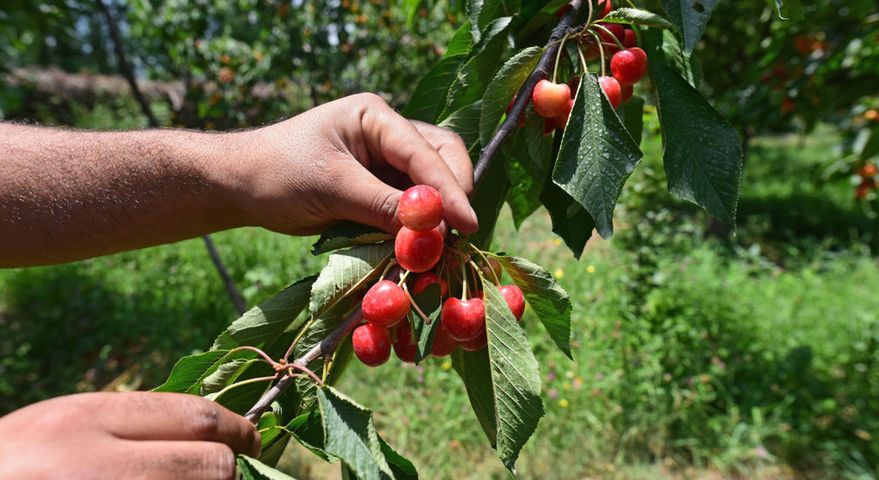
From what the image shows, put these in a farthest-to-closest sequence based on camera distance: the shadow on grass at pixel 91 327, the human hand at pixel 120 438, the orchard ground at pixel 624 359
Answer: the shadow on grass at pixel 91 327 → the orchard ground at pixel 624 359 → the human hand at pixel 120 438

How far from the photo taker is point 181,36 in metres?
4.58

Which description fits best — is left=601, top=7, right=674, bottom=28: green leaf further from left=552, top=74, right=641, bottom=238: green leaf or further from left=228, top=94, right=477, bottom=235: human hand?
left=228, top=94, right=477, bottom=235: human hand

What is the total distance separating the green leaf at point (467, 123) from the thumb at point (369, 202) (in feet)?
0.66

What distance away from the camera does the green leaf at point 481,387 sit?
34.2 inches

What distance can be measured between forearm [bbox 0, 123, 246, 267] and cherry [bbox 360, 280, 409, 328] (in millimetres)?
516

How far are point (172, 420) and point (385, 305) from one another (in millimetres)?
278

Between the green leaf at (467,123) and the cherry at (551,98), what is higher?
the cherry at (551,98)

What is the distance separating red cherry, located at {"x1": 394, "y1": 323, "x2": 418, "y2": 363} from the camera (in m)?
0.90

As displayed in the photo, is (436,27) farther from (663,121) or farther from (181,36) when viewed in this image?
(663,121)

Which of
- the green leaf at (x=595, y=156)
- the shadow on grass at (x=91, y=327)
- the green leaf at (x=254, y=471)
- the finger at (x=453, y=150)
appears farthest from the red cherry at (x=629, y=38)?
the shadow on grass at (x=91, y=327)

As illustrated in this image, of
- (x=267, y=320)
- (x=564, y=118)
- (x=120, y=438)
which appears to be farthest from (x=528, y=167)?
(x=120, y=438)

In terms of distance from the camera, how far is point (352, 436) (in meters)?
0.66

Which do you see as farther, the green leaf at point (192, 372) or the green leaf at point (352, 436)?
the green leaf at point (192, 372)

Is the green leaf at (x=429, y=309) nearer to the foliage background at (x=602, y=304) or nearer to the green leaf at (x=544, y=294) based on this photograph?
the green leaf at (x=544, y=294)
